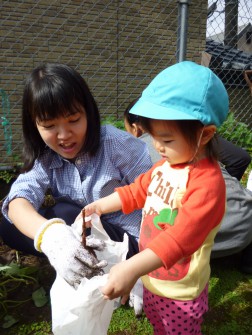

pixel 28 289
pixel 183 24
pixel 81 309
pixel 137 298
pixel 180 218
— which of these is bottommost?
pixel 28 289

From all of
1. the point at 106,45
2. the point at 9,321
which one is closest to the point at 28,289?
the point at 9,321

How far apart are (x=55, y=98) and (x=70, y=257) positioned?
60cm

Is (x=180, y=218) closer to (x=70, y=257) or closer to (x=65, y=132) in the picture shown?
(x=70, y=257)

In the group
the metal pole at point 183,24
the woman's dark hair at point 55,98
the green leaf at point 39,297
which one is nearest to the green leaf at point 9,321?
the green leaf at point 39,297

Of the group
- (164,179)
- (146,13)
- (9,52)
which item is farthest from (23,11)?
(164,179)

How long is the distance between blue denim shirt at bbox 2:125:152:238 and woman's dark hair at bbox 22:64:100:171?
105 mm

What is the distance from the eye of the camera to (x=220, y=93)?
0.93m

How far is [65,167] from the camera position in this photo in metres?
1.56

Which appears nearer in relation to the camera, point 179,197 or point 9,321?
point 179,197

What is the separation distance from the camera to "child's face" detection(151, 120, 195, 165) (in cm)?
96

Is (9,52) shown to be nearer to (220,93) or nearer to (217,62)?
(217,62)

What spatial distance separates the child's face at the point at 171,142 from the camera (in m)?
0.96

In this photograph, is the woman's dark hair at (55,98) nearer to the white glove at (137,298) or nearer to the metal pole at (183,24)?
the white glove at (137,298)

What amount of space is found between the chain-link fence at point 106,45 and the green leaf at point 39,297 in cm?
333
